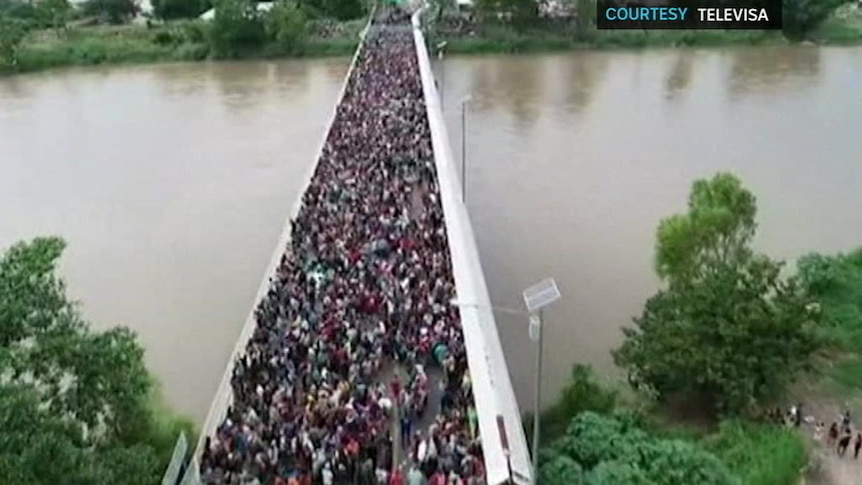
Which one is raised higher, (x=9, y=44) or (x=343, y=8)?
(x=343, y=8)

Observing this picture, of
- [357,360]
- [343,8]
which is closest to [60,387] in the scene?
[357,360]

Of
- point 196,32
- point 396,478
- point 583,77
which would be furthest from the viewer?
point 196,32

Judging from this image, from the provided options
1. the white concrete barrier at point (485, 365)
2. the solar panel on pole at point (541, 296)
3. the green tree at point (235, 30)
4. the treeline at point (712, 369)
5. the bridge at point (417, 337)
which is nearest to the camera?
the white concrete barrier at point (485, 365)

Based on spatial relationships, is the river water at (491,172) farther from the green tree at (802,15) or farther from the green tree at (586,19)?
the green tree at (586,19)

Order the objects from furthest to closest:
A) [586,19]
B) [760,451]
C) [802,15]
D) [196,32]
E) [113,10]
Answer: [113,10]
[196,32]
[586,19]
[802,15]
[760,451]

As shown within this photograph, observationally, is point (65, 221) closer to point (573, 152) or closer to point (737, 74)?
point (573, 152)

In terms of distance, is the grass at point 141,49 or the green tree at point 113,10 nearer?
the grass at point 141,49

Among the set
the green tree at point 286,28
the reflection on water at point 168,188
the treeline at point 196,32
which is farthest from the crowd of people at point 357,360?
the treeline at point 196,32

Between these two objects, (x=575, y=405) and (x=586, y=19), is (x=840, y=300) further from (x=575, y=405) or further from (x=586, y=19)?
(x=586, y=19)
